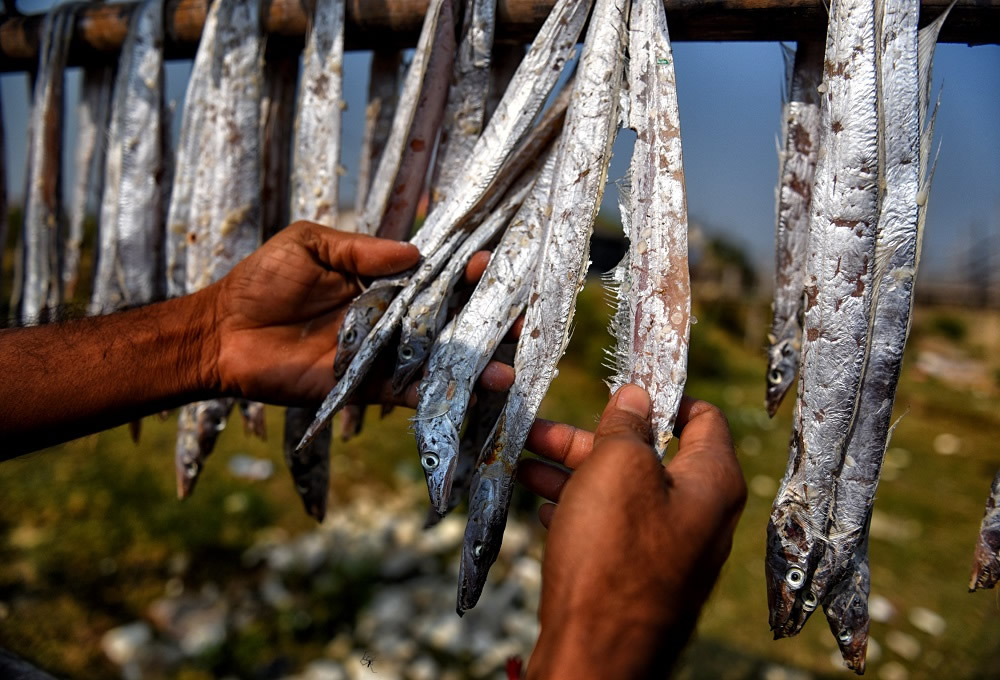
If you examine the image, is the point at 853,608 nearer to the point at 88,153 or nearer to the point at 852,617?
the point at 852,617

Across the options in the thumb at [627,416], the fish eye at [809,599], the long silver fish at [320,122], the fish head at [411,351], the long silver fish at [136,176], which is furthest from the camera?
the long silver fish at [136,176]

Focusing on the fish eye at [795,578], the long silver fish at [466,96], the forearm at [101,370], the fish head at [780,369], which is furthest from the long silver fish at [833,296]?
the forearm at [101,370]

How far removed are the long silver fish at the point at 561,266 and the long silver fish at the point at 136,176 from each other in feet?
5.80

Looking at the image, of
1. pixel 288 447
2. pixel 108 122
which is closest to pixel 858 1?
pixel 288 447

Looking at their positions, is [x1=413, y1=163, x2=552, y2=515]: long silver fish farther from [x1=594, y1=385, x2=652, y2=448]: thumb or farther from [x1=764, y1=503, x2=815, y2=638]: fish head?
[x1=764, y1=503, x2=815, y2=638]: fish head

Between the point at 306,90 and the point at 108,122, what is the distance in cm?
131

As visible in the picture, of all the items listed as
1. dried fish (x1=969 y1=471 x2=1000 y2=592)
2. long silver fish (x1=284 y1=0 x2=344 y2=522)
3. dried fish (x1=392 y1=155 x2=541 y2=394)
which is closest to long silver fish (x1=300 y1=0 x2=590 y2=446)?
dried fish (x1=392 y1=155 x2=541 y2=394)

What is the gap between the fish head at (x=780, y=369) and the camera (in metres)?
1.86

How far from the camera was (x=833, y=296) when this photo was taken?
59.7 inches

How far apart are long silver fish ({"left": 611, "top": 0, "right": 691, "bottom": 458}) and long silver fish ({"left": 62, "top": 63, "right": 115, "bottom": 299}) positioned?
251 cm

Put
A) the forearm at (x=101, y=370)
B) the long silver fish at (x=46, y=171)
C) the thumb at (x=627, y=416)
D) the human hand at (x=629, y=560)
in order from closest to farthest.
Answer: the human hand at (x=629, y=560)
the thumb at (x=627, y=416)
the forearm at (x=101, y=370)
the long silver fish at (x=46, y=171)

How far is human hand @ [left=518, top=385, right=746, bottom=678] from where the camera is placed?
1129 millimetres

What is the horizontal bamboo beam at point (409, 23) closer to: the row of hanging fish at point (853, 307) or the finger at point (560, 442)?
the row of hanging fish at point (853, 307)

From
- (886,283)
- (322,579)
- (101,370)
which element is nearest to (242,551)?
(322,579)
